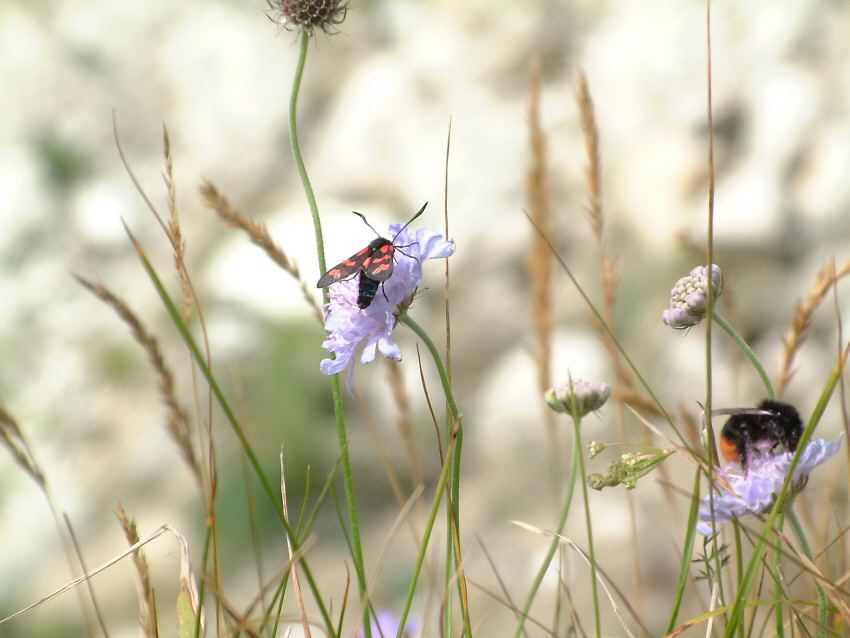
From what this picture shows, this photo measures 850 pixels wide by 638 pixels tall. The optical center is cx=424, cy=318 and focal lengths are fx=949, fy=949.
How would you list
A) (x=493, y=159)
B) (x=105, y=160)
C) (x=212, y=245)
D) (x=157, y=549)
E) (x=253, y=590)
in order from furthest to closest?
1. (x=105, y=160)
2. (x=212, y=245)
3. (x=493, y=159)
4. (x=157, y=549)
5. (x=253, y=590)

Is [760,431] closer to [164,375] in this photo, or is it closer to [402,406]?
[164,375]

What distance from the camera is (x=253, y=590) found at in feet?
13.4

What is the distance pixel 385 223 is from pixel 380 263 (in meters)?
4.09

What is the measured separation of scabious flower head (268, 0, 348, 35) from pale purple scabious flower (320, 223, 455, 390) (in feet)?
0.69

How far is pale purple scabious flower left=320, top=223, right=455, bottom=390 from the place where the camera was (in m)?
0.80

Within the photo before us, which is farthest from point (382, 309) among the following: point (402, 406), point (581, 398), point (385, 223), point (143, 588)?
point (385, 223)

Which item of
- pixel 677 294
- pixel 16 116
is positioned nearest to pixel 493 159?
pixel 16 116

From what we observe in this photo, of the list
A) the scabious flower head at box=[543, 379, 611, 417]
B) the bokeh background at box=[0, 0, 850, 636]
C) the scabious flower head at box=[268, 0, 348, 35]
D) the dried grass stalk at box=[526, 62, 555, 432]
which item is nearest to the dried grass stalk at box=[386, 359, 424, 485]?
the dried grass stalk at box=[526, 62, 555, 432]

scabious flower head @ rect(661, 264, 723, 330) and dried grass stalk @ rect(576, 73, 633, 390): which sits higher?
dried grass stalk @ rect(576, 73, 633, 390)

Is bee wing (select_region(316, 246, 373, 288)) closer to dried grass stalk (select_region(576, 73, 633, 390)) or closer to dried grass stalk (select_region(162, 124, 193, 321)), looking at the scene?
dried grass stalk (select_region(162, 124, 193, 321))

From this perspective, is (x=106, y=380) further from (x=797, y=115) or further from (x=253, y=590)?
(x=797, y=115)

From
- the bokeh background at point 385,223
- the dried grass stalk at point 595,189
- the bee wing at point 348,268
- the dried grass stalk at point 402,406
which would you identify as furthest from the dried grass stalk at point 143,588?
the bokeh background at point 385,223

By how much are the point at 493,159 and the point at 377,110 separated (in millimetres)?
741

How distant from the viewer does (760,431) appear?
744 mm
